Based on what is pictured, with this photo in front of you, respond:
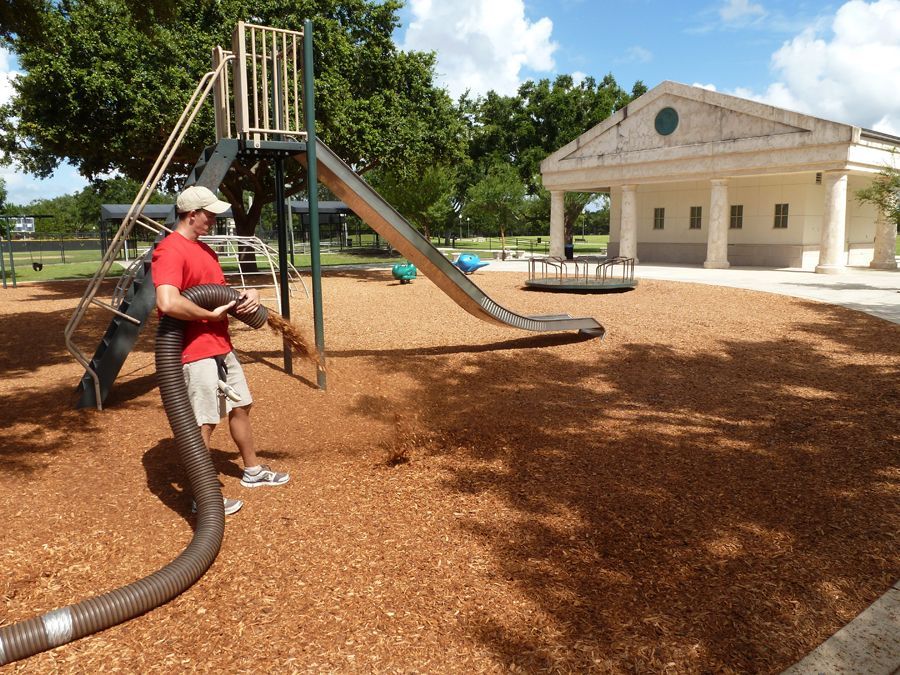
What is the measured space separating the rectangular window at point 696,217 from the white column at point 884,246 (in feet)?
21.8

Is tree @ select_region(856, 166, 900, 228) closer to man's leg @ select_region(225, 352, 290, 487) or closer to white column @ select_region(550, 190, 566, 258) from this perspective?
white column @ select_region(550, 190, 566, 258)

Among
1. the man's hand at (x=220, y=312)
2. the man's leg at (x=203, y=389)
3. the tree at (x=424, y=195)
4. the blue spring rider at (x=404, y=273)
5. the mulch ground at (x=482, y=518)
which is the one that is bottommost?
the mulch ground at (x=482, y=518)

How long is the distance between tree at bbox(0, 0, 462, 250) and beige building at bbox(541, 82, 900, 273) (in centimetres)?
851

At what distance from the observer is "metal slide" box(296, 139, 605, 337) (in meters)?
7.01

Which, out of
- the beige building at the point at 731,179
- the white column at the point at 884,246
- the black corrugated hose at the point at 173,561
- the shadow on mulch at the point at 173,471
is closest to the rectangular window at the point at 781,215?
the beige building at the point at 731,179

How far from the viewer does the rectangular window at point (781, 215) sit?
25.7 meters

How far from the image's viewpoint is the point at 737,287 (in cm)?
1712

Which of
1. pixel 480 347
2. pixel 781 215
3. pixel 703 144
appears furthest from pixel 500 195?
pixel 480 347

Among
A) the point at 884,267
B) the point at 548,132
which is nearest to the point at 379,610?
the point at 884,267

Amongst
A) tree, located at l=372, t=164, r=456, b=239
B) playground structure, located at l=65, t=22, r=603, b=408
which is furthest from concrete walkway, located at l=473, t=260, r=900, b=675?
tree, located at l=372, t=164, r=456, b=239

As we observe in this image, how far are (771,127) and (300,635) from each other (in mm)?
24606

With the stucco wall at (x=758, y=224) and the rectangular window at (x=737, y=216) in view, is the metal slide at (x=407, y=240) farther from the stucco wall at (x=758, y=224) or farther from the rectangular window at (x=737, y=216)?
the rectangular window at (x=737, y=216)

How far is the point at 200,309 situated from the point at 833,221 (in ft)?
75.9

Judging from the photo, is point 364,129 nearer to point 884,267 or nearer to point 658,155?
point 658,155
